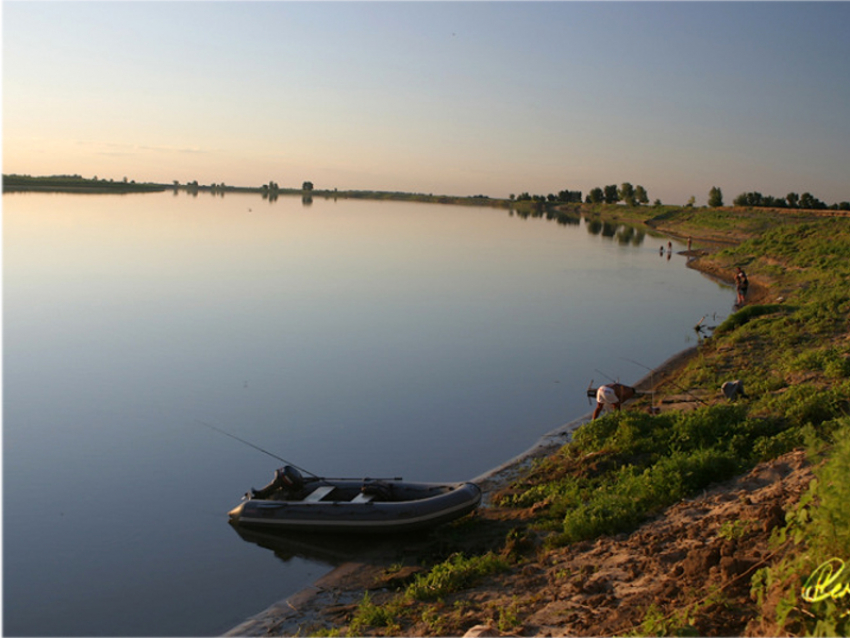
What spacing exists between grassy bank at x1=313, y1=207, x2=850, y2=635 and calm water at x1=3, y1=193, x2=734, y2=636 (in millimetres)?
2526

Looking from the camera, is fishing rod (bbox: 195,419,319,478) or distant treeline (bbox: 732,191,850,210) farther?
distant treeline (bbox: 732,191,850,210)

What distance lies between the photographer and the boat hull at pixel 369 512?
432 inches

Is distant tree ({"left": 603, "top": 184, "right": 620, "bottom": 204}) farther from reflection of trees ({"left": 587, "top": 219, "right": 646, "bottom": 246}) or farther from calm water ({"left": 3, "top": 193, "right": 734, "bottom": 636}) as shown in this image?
calm water ({"left": 3, "top": 193, "right": 734, "bottom": 636})

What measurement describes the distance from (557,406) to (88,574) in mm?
11616

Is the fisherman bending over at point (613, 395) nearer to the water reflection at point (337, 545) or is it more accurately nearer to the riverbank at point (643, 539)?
the riverbank at point (643, 539)

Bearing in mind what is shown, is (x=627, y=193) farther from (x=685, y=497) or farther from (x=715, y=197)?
(x=685, y=497)

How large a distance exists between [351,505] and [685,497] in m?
5.13

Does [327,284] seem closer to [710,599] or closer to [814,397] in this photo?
[814,397]

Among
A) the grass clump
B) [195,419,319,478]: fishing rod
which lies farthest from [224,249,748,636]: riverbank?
[195,419,319,478]: fishing rod

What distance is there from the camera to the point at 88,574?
1062 centimetres

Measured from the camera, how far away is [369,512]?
1109cm

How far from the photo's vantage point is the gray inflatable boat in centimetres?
1099

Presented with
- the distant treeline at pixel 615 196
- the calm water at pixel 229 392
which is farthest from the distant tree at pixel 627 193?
the calm water at pixel 229 392

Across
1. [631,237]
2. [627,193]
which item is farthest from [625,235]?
[627,193]
